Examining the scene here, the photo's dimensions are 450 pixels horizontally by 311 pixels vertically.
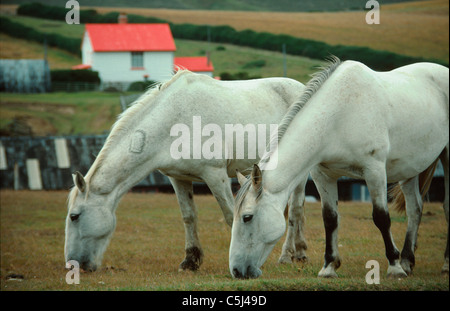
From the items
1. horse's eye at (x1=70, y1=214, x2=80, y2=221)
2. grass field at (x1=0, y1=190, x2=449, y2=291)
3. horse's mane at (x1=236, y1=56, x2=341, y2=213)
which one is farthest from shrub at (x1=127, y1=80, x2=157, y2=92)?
horse's mane at (x1=236, y1=56, x2=341, y2=213)

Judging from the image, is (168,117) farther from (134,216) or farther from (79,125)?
(79,125)

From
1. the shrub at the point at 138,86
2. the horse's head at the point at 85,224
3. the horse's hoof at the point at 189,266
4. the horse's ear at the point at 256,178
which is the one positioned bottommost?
the shrub at the point at 138,86

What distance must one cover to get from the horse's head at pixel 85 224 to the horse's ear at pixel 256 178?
100 inches

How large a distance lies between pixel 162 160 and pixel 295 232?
281cm

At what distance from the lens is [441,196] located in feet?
86.7

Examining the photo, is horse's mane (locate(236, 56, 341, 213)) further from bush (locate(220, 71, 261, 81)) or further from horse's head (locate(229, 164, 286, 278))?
bush (locate(220, 71, 261, 81))

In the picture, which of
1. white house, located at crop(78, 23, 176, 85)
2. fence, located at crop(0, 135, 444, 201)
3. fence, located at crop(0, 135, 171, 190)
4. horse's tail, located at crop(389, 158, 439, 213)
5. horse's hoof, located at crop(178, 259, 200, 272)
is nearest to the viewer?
Result: horse's hoof, located at crop(178, 259, 200, 272)

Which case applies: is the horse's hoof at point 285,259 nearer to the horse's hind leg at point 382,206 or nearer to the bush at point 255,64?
the horse's hind leg at point 382,206

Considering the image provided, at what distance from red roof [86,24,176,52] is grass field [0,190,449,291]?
1209 inches

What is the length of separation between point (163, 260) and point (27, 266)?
255 centimetres

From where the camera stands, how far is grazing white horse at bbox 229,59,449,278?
274 inches

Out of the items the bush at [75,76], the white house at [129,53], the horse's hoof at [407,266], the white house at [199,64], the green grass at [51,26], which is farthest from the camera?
the green grass at [51,26]

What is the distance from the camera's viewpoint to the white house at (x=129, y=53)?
48.1 metres

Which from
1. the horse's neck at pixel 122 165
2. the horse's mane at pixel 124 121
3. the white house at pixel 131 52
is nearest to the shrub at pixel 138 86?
the white house at pixel 131 52
